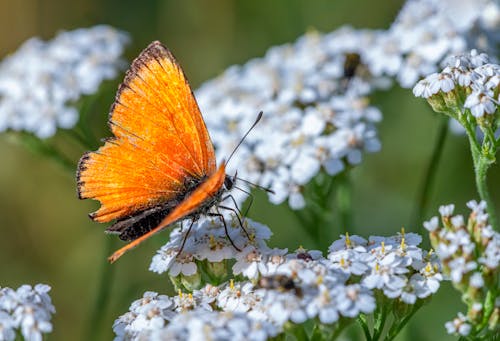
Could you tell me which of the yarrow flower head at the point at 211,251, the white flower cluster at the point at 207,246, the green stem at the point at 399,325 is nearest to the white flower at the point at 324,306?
the green stem at the point at 399,325

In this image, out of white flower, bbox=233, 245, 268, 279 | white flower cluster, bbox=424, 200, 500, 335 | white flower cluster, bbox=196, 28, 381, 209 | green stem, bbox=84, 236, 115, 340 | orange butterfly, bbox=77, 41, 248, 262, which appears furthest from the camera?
green stem, bbox=84, 236, 115, 340

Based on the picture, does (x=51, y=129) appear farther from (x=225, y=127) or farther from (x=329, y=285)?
(x=329, y=285)


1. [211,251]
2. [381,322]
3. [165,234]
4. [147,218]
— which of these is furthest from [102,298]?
[381,322]

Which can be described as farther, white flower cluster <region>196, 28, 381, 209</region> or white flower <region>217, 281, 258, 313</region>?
white flower cluster <region>196, 28, 381, 209</region>

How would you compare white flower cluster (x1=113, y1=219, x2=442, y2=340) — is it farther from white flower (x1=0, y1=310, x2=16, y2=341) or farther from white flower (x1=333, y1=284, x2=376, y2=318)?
white flower (x1=0, y1=310, x2=16, y2=341)

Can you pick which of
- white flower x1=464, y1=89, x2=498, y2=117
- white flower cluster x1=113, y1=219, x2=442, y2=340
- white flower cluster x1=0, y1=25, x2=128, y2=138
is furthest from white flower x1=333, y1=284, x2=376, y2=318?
white flower cluster x1=0, y1=25, x2=128, y2=138

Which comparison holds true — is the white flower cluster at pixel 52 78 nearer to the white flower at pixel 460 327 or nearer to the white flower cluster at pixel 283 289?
the white flower cluster at pixel 283 289

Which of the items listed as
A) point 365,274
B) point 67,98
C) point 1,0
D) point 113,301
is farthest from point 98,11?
point 365,274
